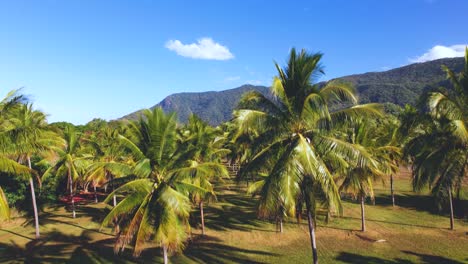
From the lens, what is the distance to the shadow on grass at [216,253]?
671 inches

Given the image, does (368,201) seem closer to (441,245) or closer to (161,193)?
(441,245)

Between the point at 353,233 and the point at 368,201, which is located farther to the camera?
the point at 368,201

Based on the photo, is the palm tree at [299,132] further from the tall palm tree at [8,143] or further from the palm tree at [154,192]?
the tall palm tree at [8,143]

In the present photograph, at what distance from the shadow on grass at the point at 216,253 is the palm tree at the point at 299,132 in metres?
6.45

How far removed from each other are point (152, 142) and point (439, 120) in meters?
13.1

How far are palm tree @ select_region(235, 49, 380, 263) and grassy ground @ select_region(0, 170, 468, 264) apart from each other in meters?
7.02

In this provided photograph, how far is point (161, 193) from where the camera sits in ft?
38.7

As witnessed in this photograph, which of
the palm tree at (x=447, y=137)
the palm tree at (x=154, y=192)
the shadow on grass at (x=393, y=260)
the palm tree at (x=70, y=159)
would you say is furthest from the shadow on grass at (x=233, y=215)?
the palm tree at (x=447, y=137)

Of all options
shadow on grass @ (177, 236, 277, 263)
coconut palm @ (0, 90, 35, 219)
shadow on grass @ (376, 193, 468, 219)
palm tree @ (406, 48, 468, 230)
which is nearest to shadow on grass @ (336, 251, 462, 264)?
palm tree @ (406, 48, 468, 230)

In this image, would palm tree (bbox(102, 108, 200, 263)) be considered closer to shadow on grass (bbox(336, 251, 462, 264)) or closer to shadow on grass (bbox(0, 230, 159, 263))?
shadow on grass (bbox(0, 230, 159, 263))

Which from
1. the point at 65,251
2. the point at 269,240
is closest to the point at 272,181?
the point at 269,240

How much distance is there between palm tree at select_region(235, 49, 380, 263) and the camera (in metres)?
10.9

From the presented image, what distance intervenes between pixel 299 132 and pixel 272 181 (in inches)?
97.0

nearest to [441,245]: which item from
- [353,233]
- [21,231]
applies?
[353,233]
